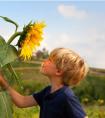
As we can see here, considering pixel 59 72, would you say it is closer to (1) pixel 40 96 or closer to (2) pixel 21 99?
(1) pixel 40 96

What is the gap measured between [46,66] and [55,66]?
0.14 feet

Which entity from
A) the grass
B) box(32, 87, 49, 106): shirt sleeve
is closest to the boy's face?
box(32, 87, 49, 106): shirt sleeve

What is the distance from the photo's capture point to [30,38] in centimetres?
267

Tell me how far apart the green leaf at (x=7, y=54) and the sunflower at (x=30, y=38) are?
38 mm

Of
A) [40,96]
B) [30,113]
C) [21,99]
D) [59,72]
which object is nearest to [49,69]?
[59,72]

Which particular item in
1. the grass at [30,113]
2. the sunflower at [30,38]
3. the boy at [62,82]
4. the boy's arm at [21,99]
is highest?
the sunflower at [30,38]

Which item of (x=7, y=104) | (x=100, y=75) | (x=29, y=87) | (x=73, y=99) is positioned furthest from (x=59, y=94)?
(x=100, y=75)

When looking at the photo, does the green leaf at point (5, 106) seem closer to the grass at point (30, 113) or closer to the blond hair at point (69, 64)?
the blond hair at point (69, 64)

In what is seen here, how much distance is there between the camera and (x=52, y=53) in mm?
2768

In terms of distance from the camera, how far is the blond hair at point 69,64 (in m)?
2.73

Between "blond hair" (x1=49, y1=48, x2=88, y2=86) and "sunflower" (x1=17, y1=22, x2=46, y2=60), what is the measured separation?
13 centimetres

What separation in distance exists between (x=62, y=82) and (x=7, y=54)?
1.02ft

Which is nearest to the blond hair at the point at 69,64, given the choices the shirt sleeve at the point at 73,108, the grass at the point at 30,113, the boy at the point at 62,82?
the boy at the point at 62,82

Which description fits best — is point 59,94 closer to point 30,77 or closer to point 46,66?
point 46,66
